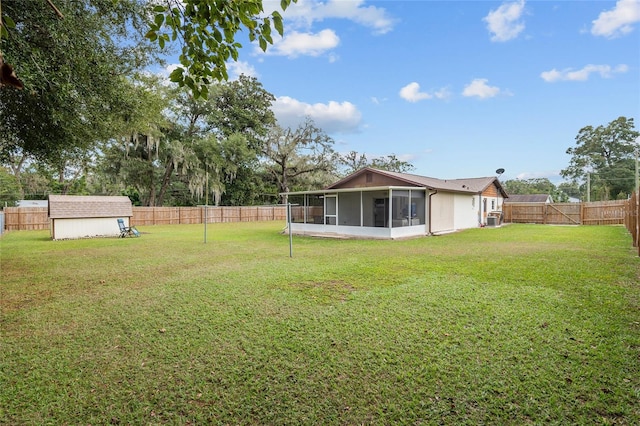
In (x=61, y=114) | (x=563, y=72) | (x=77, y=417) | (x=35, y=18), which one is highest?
(x=563, y=72)

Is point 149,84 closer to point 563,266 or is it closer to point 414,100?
point 563,266

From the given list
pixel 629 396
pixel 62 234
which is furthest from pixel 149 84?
pixel 629 396

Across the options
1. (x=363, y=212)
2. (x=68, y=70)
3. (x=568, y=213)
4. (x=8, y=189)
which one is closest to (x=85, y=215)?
(x=68, y=70)

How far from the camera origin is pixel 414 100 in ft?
57.8

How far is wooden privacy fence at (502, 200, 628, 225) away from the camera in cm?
1909

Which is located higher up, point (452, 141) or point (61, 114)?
point (452, 141)

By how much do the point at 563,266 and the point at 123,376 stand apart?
8086mm

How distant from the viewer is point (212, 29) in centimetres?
249

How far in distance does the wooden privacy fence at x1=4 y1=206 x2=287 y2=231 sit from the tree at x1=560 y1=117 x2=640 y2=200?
105ft

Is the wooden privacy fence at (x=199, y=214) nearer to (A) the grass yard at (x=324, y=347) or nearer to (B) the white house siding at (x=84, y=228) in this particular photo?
(B) the white house siding at (x=84, y=228)

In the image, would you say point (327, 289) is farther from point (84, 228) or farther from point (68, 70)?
point (84, 228)

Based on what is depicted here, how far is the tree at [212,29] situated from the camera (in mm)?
2309

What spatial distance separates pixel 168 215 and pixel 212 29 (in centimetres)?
2335

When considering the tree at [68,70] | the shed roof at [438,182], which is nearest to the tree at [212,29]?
the tree at [68,70]
